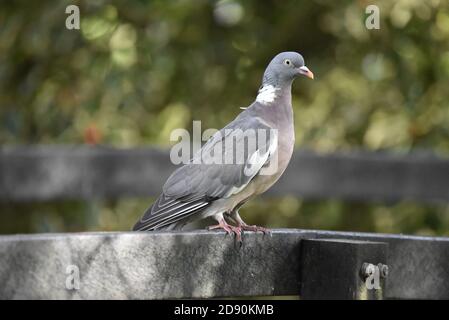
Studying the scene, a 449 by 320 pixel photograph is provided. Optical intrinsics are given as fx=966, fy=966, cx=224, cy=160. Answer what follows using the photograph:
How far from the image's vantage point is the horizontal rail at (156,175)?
523 centimetres

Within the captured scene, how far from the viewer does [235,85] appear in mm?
6672

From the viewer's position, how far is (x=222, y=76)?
6.77m

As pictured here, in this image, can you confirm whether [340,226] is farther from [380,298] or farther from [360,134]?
[380,298]

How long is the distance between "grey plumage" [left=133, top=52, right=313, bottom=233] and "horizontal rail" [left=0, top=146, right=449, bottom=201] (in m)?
1.33

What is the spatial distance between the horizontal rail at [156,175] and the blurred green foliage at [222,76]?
656 mm

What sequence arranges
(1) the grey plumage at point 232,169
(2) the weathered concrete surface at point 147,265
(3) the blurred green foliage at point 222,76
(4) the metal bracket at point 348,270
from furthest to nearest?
1. (3) the blurred green foliage at point 222,76
2. (1) the grey plumage at point 232,169
3. (4) the metal bracket at point 348,270
4. (2) the weathered concrete surface at point 147,265

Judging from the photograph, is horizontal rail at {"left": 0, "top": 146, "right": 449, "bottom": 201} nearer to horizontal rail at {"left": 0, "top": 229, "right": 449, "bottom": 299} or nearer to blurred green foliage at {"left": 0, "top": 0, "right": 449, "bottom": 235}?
blurred green foliage at {"left": 0, "top": 0, "right": 449, "bottom": 235}

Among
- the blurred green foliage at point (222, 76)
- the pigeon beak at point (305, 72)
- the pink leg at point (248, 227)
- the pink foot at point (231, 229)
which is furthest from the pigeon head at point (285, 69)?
the blurred green foliage at point (222, 76)

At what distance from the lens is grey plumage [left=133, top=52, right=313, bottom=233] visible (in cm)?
385

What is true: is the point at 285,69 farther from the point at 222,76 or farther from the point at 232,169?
the point at 222,76

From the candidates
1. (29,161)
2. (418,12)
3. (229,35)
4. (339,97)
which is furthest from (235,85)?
(29,161)

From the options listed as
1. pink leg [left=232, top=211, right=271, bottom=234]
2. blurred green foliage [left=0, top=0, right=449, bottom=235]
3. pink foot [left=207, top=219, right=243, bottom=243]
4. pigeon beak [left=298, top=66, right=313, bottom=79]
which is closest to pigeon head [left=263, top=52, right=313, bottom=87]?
pigeon beak [left=298, top=66, right=313, bottom=79]

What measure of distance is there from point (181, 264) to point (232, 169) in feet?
3.63

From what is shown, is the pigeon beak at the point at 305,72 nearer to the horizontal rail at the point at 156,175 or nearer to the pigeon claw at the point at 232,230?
the pigeon claw at the point at 232,230
